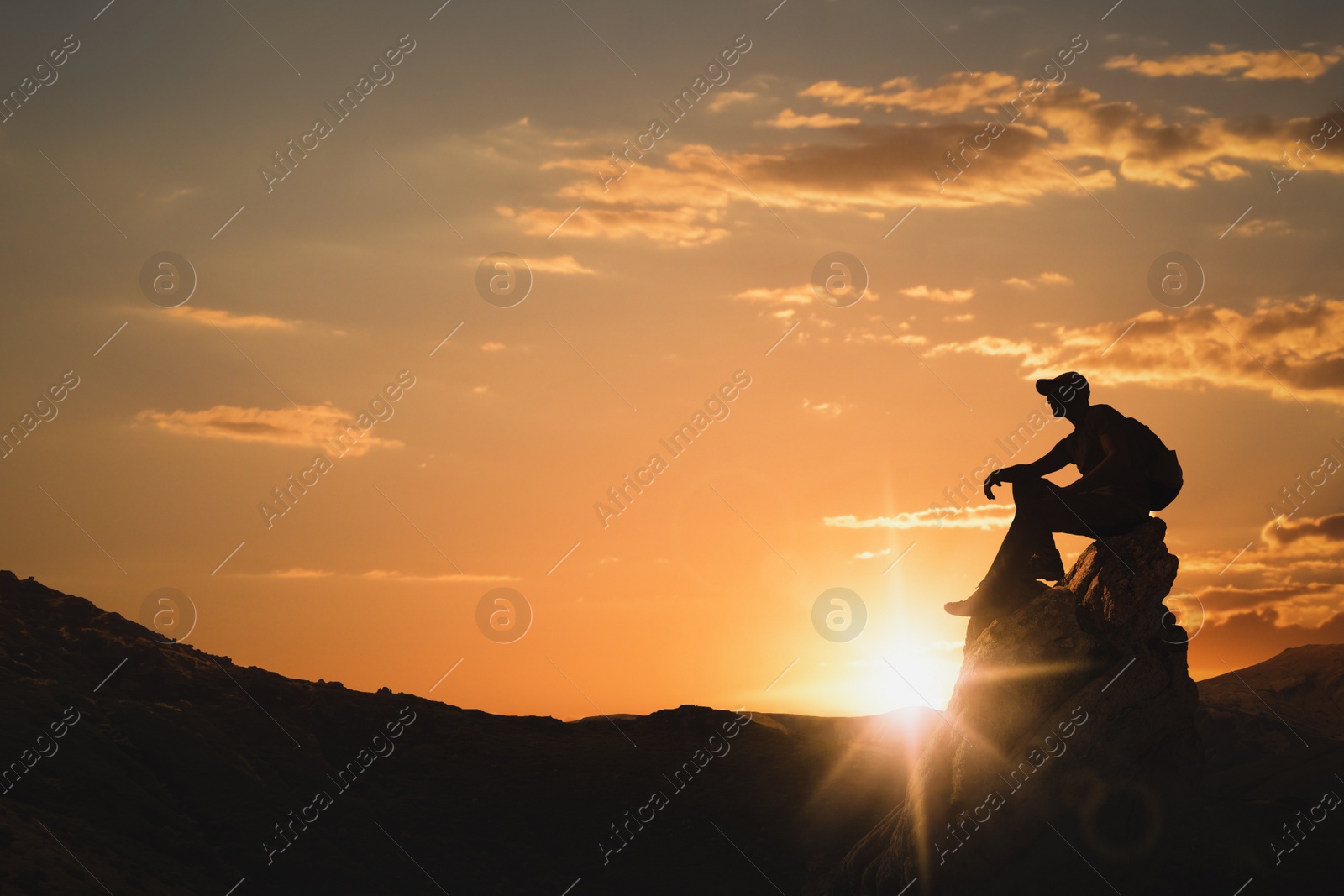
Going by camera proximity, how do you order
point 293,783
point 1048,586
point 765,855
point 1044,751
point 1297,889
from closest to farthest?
point 1044,751 < point 1048,586 < point 1297,889 < point 765,855 < point 293,783

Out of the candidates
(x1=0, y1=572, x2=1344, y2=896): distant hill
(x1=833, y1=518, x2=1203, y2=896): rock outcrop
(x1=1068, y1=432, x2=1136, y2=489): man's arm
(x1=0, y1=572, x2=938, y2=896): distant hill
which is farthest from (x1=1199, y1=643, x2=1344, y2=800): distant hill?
(x1=1068, y1=432, x2=1136, y2=489): man's arm

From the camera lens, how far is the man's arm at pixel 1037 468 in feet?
61.7

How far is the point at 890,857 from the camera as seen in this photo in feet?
65.9

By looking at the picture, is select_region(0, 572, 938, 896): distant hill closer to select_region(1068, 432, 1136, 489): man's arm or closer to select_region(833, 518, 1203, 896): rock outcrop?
select_region(833, 518, 1203, 896): rock outcrop

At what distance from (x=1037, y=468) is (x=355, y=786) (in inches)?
708

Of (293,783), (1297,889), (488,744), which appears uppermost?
(293,783)

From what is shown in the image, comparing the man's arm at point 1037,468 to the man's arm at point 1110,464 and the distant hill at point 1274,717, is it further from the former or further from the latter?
the distant hill at point 1274,717

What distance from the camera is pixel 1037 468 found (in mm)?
19141

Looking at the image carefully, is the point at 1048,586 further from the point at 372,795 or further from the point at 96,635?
the point at 96,635

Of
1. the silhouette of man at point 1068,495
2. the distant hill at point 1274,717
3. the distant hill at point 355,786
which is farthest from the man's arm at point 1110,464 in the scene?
the distant hill at point 1274,717

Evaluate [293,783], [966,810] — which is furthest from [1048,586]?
[293,783]

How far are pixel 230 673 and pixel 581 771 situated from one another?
10.6 meters

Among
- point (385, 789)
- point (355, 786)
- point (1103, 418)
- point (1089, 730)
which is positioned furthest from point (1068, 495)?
point (355, 786)

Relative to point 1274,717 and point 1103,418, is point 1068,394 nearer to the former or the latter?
point 1103,418
